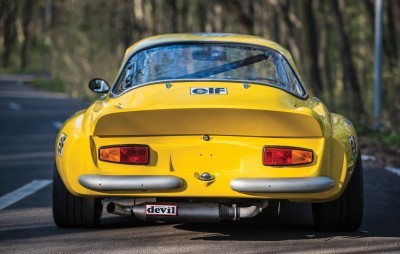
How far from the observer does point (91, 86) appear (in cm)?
754

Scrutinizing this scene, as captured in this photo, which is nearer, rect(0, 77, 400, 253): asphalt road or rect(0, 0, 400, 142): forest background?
rect(0, 77, 400, 253): asphalt road

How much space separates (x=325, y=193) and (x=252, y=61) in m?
1.59

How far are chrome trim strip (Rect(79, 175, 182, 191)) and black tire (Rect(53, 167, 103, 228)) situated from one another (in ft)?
1.87

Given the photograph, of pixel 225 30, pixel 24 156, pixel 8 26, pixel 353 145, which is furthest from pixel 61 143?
pixel 8 26

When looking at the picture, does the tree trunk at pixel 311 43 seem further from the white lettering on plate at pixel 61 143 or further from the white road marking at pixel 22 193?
the white lettering on plate at pixel 61 143

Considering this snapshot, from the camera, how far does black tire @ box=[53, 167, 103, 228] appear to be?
21.2 ft

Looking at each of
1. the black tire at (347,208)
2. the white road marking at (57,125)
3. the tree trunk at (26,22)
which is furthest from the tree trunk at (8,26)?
the black tire at (347,208)

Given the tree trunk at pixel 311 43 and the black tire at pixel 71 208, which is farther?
the tree trunk at pixel 311 43

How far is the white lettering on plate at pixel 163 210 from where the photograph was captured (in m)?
5.94

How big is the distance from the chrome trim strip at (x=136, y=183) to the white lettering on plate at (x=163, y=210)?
0.16 m

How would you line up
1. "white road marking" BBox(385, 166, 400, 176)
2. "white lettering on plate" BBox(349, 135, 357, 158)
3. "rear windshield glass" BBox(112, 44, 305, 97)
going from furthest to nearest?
"white road marking" BBox(385, 166, 400, 176) < "rear windshield glass" BBox(112, 44, 305, 97) < "white lettering on plate" BBox(349, 135, 357, 158)

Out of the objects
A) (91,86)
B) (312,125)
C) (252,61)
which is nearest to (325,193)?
(312,125)

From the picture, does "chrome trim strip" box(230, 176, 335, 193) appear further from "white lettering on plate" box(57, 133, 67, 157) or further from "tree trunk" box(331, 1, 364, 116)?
"tree trunk" box(331, 1, 364, 116)

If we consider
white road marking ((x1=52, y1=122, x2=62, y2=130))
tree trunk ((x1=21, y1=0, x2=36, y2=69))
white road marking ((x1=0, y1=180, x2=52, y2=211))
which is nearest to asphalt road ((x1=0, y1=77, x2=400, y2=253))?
white road marking ((x1=0, y1=180, x2=52, y2=211))
